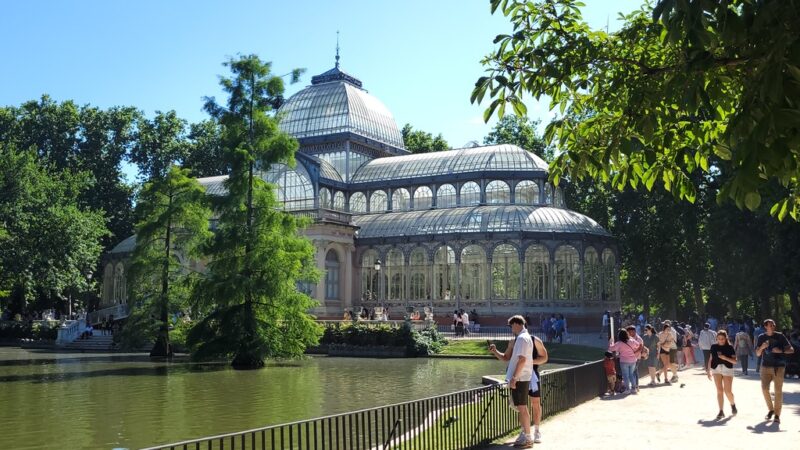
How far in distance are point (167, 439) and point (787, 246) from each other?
29.8 meters

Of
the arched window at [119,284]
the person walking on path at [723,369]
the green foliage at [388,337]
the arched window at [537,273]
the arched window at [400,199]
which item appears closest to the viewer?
the person walking on path at [723,369]

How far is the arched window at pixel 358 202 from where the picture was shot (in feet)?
176

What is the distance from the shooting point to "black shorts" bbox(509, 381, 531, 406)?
10.2 meters

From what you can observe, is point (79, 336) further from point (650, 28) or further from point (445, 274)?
point (650, 28)

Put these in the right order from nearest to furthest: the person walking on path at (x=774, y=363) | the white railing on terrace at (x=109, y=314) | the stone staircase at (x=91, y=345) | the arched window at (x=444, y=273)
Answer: the person walking on path at (x=774, y=363) → the stone staircase at (x=91, y=345) → the arched window at (x=444, y=273) → the white railing on terrace at (x=109, y=314)

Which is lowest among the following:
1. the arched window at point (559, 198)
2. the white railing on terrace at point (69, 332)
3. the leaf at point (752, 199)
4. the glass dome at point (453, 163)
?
the white railing on terrace at point (69, 332)

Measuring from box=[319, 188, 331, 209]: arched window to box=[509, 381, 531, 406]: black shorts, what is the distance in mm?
40368

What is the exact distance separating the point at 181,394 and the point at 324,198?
32.4m

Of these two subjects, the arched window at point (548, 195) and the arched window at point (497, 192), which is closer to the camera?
the arched window at point (548, 195)

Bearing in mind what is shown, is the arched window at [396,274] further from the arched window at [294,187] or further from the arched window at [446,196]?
the arched window at [294,187]

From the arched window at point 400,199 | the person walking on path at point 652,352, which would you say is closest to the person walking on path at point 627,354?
the person walking on path at point 652,352

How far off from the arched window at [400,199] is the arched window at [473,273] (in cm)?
826

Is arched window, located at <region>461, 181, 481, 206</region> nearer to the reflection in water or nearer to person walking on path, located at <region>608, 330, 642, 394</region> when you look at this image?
the reflection in water

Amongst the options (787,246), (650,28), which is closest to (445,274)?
(787,246)
